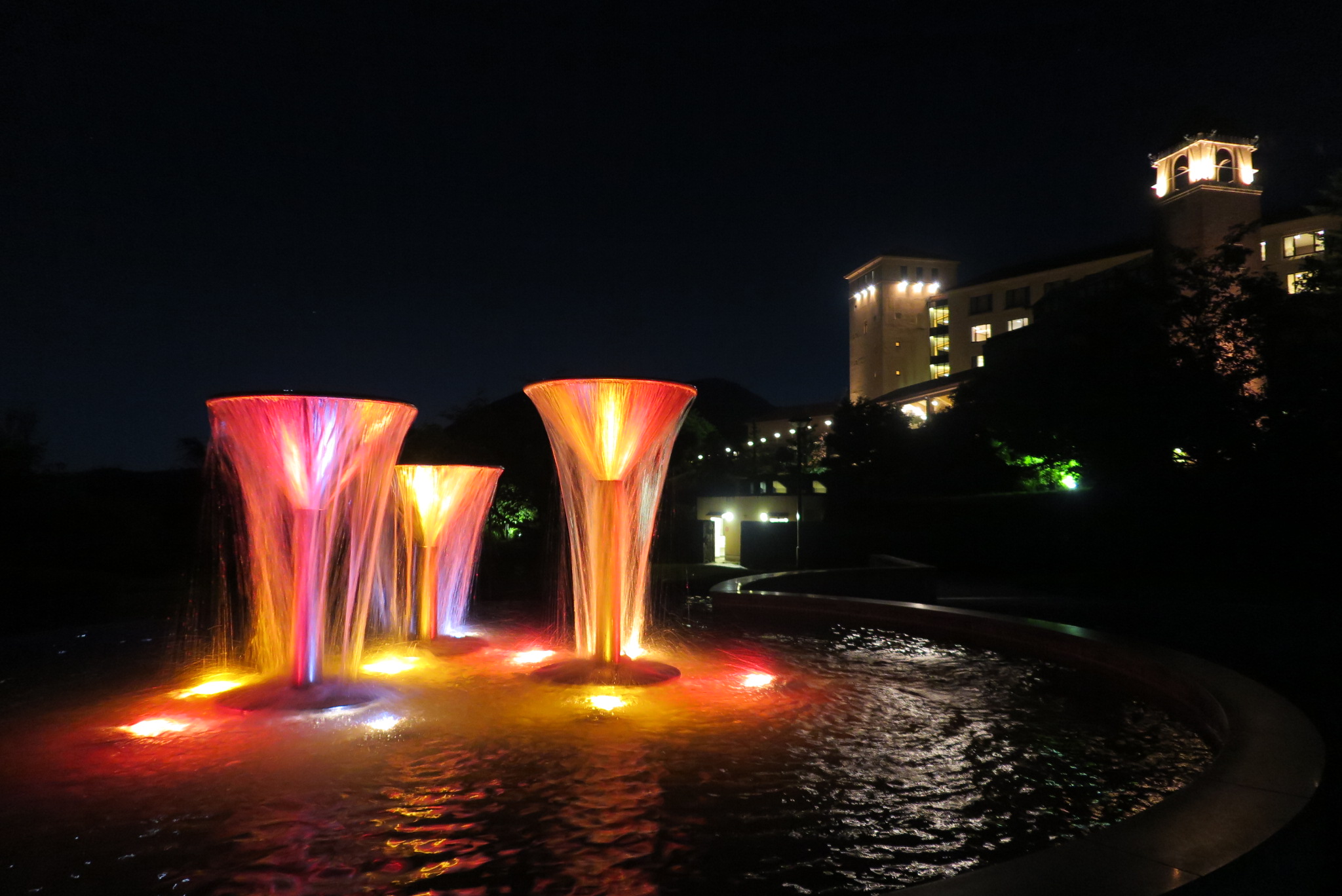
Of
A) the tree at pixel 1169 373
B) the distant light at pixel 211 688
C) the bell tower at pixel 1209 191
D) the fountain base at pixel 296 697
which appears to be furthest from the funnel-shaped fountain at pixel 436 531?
the bell tower at pixel 1209 191

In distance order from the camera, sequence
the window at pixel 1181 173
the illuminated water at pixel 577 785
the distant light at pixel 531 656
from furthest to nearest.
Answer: the window at pixel 1181 173 < the distant light at pixel 531 656 < the illuminated water at pixel 577 785

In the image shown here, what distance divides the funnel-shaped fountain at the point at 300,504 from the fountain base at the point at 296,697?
1 cm

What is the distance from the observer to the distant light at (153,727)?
664 cm

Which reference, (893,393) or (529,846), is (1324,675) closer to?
→ (529,846)

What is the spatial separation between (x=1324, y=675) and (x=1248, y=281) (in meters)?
21.9

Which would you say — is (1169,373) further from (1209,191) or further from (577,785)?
(577,785)

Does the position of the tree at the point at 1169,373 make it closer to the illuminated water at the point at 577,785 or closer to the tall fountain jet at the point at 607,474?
the illuminated water at the point at 577,785

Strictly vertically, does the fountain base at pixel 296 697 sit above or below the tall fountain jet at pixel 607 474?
below

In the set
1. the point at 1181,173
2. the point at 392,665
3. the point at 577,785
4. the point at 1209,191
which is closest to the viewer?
the point at 577,785

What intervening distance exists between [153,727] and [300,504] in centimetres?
210

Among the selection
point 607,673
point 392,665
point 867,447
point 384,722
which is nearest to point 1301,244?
point 867,447

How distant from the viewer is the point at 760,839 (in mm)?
4469

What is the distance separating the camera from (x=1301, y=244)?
158 ft

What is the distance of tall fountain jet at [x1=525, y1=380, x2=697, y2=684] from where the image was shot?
851cm
